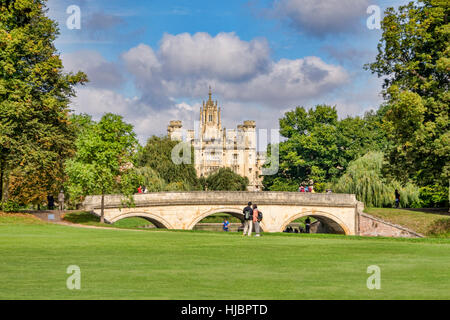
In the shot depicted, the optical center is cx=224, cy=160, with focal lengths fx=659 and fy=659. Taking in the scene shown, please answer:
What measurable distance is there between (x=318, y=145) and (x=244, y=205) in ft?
67.2

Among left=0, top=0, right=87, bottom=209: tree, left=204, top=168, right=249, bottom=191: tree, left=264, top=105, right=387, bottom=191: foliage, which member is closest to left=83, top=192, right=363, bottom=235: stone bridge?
left=0, top=0, right=87, bottom=209: tree

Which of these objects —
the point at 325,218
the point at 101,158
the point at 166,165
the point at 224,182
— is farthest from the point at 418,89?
the point at 224,182

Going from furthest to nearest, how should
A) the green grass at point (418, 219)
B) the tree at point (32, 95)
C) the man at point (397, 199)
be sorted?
the man at point (397, 199) → the green grass at point (418, 219) → the tree at point (32, 95)

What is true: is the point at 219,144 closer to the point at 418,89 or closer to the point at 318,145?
the point at 318,145

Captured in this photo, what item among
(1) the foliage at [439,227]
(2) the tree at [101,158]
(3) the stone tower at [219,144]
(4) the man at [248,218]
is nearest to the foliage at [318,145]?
(1) the foliage at [439,227]

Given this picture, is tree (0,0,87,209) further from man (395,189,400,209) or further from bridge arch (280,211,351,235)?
man (395,189,400,209)

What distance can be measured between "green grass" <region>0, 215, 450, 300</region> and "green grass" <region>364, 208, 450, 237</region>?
966 inches

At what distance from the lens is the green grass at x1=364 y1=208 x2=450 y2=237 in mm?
44562

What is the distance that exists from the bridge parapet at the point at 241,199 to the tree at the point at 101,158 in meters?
5.93

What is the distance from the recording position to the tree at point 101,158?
38656 mm

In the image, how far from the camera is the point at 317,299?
10430 millimetres

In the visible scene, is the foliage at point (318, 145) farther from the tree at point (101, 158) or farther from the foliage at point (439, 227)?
the tree at point (101, 158)

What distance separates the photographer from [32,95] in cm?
4016
